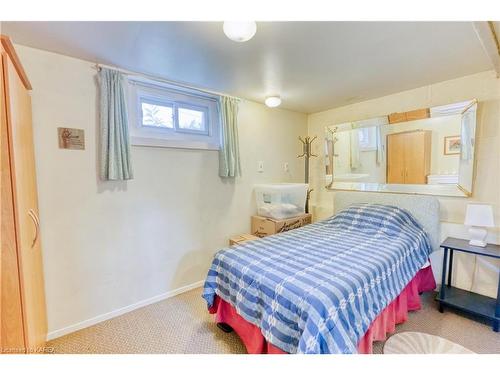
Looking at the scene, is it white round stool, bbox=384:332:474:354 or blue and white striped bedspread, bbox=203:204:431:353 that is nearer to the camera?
blue and white striped bedspread, bbox=203:204:431:353

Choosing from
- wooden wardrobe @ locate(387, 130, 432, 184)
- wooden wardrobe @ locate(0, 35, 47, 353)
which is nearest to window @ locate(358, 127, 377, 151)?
wooden wardrobe @ locate(387, 130, 432, 184)

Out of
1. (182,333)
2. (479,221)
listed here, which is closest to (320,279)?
(182,333)

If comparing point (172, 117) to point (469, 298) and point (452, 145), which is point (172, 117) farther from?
point (469, 298)

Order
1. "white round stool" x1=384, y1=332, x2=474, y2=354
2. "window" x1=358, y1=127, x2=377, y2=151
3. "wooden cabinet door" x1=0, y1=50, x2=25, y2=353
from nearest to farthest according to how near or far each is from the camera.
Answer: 1. "wooden cabinet door" x1=0, y1=50, x2=25, y2=353
2. "white round stool" x1=384, y1=332, x2=474, y2=354
3. "window" x1=358, y1=127, x2=377, y2=151

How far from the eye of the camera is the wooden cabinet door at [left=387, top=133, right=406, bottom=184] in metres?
2.65

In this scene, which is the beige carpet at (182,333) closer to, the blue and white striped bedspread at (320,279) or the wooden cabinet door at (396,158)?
the blue and white striped bedspread at (320,279)

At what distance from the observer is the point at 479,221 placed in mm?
1984

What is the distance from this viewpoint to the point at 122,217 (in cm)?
211

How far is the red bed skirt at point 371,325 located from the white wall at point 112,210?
0.85m

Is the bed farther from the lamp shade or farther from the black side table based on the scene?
the lamp shade

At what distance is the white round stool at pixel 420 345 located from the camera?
1.62 m

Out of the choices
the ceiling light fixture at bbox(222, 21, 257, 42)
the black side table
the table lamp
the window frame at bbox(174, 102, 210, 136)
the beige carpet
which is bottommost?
the beige carpet

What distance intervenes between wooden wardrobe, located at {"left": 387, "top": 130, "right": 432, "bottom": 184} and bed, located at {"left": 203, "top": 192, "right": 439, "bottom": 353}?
0.25 meters

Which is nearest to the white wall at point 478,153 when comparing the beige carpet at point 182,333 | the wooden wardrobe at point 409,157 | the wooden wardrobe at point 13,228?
the wooden wardrobe at point 409,157
